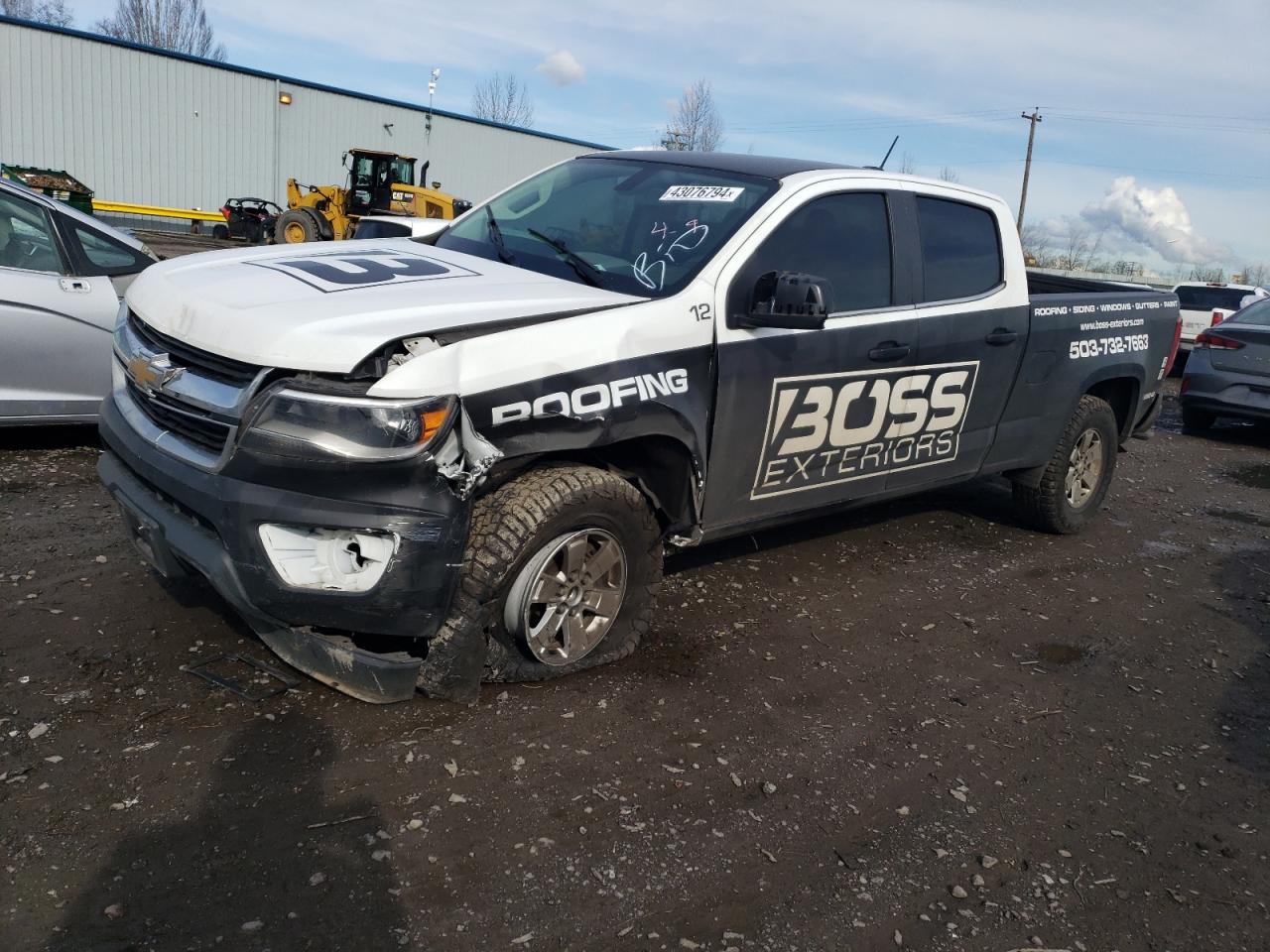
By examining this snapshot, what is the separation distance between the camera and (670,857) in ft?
9.64

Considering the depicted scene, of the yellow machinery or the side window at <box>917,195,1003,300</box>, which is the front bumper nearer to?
the side window at <box>917,195,1003,300</box>

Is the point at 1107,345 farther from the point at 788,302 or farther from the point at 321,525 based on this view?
the point at 321,525

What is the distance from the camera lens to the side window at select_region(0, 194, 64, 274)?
5.90 metres

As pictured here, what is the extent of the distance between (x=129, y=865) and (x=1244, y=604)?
219 inches

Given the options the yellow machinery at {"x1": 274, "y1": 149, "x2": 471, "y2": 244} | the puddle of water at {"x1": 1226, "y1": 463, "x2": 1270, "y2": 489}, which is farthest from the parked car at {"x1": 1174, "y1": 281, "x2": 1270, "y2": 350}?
the yellow machinery at {"x1": 274, "y1": 149, "x2": 471, "y2": 244}

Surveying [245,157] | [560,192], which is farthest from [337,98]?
[560,192]

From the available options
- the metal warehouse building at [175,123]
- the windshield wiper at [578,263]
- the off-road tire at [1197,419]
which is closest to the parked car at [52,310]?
the windshield wiper at [578,263]

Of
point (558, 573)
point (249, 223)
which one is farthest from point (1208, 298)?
point (249, 223)

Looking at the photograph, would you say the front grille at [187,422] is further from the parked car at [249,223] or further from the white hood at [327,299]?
the parked car at [249,223]

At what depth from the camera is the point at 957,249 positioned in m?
5.21

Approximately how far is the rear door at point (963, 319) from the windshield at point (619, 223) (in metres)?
1.05

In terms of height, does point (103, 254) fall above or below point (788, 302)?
below

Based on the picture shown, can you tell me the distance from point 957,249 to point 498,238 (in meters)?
2.32

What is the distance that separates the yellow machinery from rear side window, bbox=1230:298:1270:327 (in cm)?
1892
